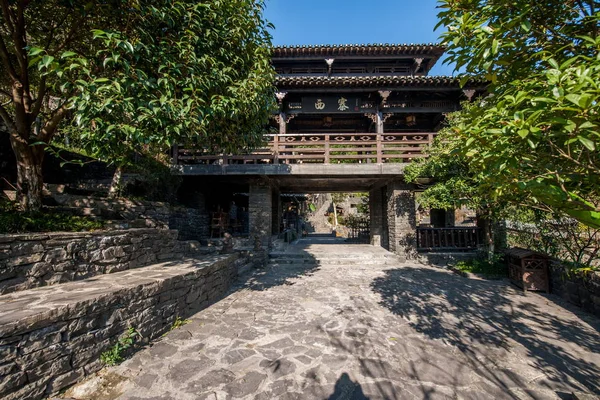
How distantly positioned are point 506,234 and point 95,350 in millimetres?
11328

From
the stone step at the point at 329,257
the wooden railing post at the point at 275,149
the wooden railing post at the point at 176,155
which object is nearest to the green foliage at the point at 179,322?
the stone step at the point at 329,257

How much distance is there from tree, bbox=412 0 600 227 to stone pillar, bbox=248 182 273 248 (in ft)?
26.5

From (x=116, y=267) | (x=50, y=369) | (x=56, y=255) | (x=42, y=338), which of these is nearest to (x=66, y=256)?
(x=56, y=255)

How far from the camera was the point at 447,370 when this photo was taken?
113 inches

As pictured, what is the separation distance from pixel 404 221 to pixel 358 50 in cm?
962

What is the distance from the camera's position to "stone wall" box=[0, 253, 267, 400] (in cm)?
213

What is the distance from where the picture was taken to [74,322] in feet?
8.34

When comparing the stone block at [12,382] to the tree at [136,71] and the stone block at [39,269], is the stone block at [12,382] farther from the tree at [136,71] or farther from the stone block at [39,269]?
the tree at [136,71]

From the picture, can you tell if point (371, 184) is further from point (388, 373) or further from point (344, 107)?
point (388, 373)

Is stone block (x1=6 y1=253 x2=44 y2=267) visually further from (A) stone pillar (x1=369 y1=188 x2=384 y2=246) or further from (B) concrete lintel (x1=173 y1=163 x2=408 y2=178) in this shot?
(A) stone pillar (x1=369 y1=188 x2=384 y2=246)

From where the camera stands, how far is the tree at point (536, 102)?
135 centimetres

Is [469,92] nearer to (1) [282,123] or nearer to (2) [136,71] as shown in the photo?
(1) [282,123]

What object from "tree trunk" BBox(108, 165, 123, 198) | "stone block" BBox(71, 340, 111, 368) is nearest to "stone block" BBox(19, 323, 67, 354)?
"stone block" BBox(71, 340, 111, 368)

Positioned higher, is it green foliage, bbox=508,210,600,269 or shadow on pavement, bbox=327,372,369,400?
green foliage, bbox=508,210,600,269
